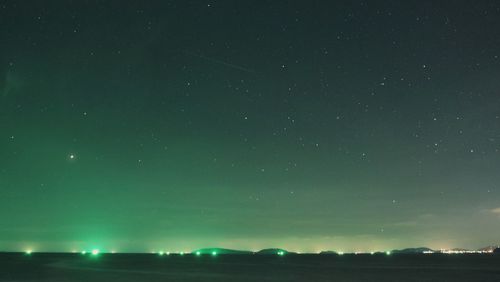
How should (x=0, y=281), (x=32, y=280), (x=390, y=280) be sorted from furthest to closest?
(x=390, y=280) < (x=32, y=280) < (x=0, y=281)

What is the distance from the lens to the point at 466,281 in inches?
2124

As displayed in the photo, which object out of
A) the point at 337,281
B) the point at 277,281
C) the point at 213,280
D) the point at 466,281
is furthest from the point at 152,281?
the point at 466,281

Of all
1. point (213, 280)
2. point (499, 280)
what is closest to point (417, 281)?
point (499, 280)

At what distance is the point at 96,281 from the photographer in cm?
5162

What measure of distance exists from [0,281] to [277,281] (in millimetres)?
27975

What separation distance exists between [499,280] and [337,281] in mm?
17180

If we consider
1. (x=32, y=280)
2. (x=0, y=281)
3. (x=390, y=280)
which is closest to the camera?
(x=0, y=281)

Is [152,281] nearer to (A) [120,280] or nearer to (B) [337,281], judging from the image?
(A) [120,280]

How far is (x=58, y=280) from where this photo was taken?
2095 inches

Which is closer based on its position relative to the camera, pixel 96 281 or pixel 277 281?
pixel 96 281

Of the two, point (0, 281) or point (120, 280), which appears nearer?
point (0, 281)

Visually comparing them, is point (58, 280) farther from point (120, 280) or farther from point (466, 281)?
point (466, 281)

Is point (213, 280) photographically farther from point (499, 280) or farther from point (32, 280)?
point (499, 280)

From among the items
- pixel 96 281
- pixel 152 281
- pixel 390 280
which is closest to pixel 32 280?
pixel 96 281
